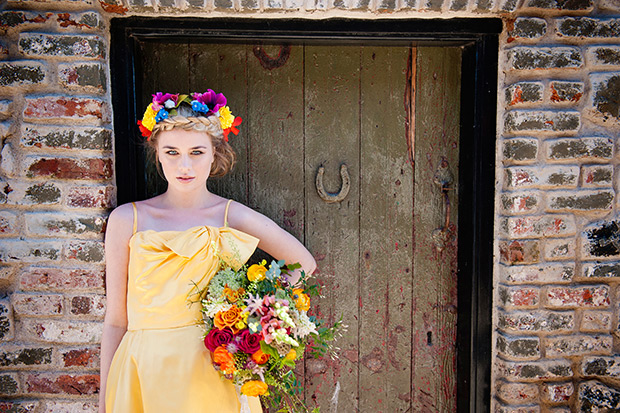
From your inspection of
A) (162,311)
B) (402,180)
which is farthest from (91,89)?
(402,180)

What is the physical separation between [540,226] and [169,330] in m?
1.54

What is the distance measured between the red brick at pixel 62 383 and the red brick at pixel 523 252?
69.5 inches

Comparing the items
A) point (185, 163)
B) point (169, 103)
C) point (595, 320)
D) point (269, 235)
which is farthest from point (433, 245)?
point (169, 103)

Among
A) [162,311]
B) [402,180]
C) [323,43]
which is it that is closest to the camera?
[162,311]

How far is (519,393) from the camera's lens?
1.97 metres

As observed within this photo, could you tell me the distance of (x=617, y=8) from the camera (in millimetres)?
1921

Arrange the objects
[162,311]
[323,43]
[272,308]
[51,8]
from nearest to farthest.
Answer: [272,308] < [162,311] < [51,8] < [323,43]

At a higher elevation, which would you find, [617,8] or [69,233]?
[617,8]

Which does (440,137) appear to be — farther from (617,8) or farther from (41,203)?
(41,203)

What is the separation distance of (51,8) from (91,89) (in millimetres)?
341

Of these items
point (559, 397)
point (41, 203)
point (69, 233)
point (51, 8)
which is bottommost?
point (559, 397)

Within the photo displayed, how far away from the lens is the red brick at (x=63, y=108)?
179 centimetres

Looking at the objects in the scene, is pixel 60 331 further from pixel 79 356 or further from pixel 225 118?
pixel 225 118

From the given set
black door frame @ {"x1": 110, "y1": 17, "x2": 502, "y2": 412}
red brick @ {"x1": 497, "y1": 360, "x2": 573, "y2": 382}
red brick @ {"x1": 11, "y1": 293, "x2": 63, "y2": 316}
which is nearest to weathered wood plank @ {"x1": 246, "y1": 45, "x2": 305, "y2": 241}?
black door frame @ {"x1": 110, "y1": 17, "x2": 502, "y2": 412}
